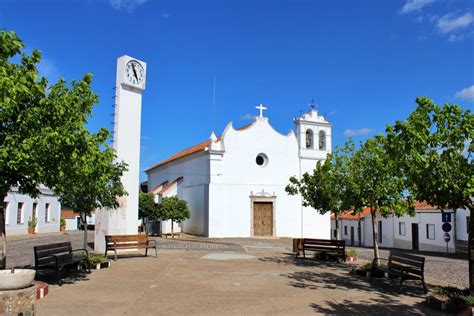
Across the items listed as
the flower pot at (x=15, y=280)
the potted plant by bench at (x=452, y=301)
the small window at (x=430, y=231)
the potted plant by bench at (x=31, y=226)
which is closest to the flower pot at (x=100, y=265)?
the flower pot at (x=15, y=280)

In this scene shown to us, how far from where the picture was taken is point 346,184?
42.3 feet

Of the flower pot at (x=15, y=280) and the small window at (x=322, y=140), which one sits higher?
the small window at (x=322, y=140)

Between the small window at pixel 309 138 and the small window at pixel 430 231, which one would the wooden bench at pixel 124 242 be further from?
the small window at pixel 430 231

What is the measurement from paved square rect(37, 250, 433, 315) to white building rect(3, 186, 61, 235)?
1725cm

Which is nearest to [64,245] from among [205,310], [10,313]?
[10,313]

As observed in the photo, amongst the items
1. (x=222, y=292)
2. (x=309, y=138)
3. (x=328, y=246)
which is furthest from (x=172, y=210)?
(x=222, y=292)

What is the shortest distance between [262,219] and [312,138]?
7.24 metres

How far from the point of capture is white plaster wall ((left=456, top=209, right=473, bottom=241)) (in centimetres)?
2416

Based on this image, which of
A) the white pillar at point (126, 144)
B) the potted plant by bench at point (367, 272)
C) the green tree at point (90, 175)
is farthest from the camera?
the white pillar at point (126, 144)

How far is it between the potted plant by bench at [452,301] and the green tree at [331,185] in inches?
195

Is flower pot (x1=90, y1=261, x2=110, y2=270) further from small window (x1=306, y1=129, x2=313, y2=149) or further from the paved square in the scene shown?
small window (x1=306, y1=129, x2=313, y2=149)

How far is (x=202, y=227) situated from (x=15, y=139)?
22.3 metres

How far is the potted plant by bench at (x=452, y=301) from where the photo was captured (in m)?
7.15

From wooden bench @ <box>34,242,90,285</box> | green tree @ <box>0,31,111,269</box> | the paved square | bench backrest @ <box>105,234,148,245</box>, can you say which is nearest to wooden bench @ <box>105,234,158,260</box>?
bench backrest @ <box>105,234,148,245</box>
